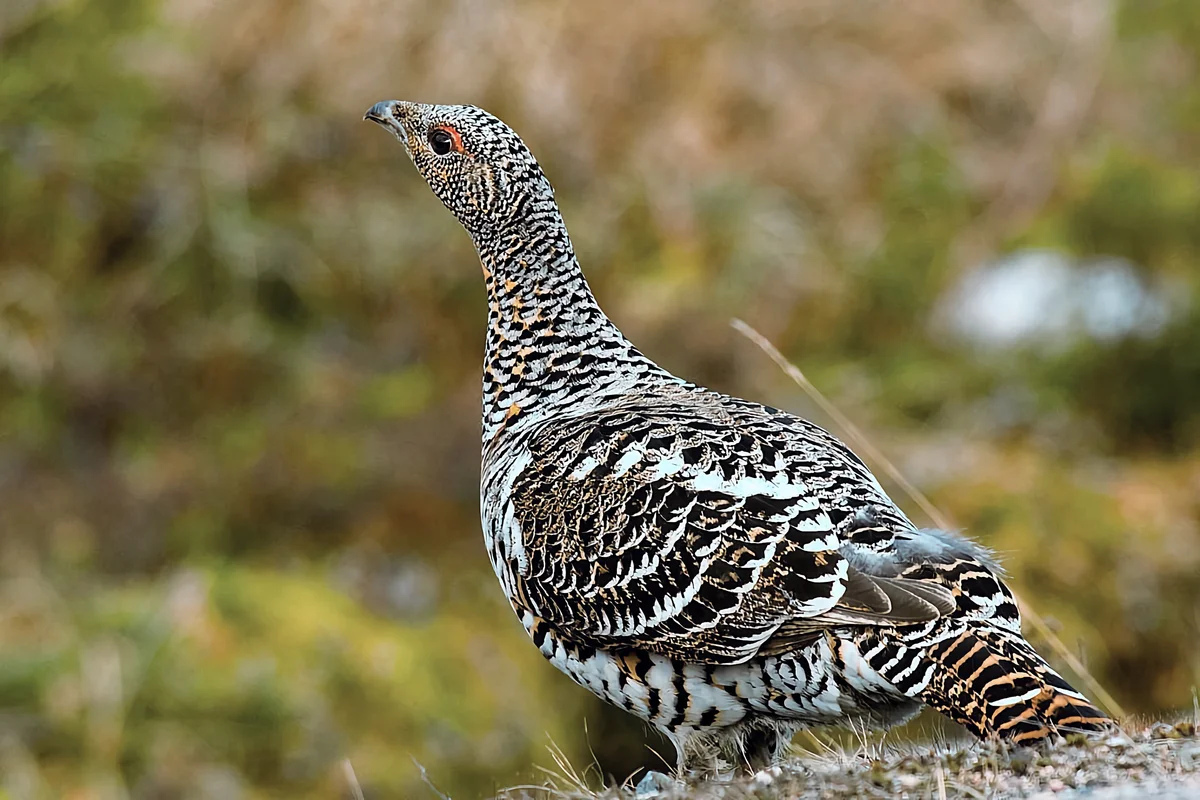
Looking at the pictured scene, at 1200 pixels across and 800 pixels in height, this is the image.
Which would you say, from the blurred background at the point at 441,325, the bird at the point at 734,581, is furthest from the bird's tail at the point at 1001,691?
the blurred background at the point at 441,325

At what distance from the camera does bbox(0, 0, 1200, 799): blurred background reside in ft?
20.8

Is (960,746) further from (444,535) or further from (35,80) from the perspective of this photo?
(35,80)

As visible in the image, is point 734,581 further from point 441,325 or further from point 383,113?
point 441,325

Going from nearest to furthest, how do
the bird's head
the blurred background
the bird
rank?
the bird
the bird's head
the blurred background

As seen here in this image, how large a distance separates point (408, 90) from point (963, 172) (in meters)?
4.48

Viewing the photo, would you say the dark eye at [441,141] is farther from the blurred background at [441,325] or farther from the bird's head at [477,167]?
the blurred background at [441,325]

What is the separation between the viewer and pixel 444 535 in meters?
7.41

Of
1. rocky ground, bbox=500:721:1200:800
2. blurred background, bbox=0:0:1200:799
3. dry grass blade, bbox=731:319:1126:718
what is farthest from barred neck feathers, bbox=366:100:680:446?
blurred background, bbox=0:0:1200:799

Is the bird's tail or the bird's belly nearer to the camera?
the bird's tail

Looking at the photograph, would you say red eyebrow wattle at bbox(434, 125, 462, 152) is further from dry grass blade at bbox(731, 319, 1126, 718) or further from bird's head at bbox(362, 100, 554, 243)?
dry grass blade at bbox(731, 319, 1126, 718)

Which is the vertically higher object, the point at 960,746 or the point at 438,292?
the point at 438,292

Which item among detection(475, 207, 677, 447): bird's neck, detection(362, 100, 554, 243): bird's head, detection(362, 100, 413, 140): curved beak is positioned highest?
detection(362, 100, 413, 140): curved beak

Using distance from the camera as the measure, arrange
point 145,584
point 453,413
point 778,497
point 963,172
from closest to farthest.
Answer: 1. point 778,497
2. point 145,584
3. point 453,413
4. point 963,172

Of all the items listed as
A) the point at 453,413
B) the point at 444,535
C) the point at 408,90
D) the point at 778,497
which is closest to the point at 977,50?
the point at 408,90
